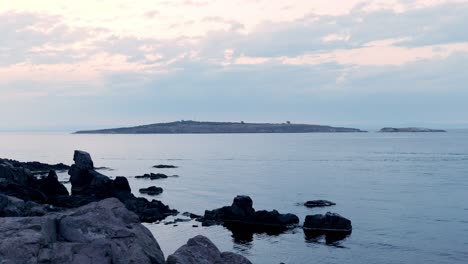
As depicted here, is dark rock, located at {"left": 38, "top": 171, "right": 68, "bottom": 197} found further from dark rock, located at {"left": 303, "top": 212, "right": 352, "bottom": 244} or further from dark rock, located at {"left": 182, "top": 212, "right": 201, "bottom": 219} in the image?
dark rock, located at {"left": 303, "top": 212, "right": 352, "bottom": 244}

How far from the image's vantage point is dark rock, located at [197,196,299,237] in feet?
159

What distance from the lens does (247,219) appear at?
5088 cm

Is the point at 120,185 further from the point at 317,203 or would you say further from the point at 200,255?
the point at 200,255

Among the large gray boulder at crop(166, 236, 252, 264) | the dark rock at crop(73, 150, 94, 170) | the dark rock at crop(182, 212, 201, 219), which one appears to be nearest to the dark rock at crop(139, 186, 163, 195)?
the dark rock at crop(73, 150, 94, 170)

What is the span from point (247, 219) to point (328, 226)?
8328 mm

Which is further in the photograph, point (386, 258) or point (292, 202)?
point (292, 202)

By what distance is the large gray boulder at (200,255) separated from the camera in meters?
20.1

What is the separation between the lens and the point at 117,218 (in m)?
22.0

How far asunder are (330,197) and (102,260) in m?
52.8

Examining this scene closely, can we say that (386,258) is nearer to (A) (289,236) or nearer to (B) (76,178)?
(A) (289,236)

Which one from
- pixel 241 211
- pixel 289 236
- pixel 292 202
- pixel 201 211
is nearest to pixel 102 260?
pixel 289 236

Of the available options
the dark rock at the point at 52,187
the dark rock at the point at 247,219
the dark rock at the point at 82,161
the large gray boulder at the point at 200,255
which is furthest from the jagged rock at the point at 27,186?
the large gray boulder at the point at 200,255

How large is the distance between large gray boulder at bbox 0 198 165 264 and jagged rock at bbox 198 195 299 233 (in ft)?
91.6

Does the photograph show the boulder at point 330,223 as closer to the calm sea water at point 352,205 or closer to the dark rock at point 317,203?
the calm sea water at point 352,205
